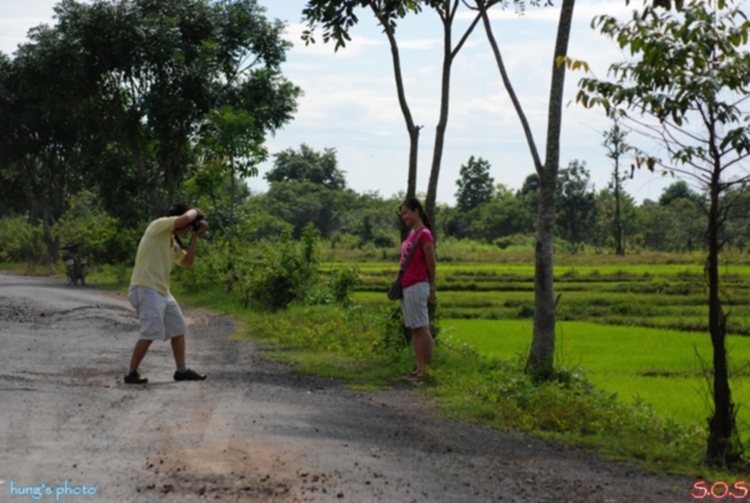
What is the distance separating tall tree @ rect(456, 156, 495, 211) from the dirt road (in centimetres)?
8106

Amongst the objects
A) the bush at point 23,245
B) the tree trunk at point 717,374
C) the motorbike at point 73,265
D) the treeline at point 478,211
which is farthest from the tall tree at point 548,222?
the treeline at point 478,211

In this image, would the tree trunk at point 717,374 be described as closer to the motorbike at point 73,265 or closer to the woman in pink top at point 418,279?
the woman in pink top at point 418,279

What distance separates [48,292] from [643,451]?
1999 centimetres

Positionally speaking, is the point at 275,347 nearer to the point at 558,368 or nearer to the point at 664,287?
the point at 558,368

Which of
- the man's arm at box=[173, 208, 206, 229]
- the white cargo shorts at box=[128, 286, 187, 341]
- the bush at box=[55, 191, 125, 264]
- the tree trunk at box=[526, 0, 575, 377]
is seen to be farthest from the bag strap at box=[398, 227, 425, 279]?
the bush at box=[55, 191, 125, 264]

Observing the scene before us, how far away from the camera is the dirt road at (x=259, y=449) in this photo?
5.69 meters

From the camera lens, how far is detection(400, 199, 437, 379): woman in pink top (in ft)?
34.8

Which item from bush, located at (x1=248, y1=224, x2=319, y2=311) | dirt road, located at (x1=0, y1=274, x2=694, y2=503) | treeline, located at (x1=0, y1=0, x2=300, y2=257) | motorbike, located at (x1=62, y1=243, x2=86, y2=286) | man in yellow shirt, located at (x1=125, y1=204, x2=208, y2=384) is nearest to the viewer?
dirt road, located at (x1=0, y1=274, x2=694, y2=503)

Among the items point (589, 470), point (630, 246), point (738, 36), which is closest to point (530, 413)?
point (589, 470)

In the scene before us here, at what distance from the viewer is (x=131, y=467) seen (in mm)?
5992

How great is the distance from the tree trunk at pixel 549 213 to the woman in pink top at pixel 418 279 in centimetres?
109

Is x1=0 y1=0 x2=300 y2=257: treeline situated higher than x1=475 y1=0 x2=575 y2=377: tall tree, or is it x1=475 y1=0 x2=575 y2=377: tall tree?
x1=0 y1=0 x2=300 y2=257: treeline

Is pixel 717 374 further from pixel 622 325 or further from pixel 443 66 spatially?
pixel 622 325

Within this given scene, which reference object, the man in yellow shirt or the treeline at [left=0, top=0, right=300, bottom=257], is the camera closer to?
the man in yellow shirt
